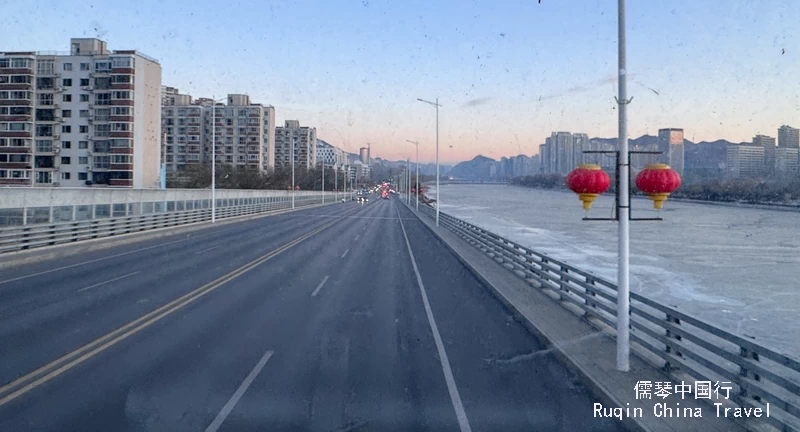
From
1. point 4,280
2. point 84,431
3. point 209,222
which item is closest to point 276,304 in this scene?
point 84,431

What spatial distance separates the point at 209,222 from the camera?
44.6 metres

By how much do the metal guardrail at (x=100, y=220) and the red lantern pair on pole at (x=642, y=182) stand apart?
68.4ft

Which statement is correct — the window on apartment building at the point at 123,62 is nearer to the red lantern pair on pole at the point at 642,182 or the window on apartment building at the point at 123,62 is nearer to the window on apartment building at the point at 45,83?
the window on apartment building at the point at 45,83

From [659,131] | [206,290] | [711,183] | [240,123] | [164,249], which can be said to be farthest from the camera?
[240,123]

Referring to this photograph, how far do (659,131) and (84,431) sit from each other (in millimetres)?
11591

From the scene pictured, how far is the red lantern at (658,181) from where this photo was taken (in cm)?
820

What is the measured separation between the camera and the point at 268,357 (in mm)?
9305

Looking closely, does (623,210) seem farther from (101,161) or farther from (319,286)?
(101,161)

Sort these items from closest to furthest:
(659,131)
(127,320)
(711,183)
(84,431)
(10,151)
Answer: (84,431) → (127,320) → (659,131) → (711,183) → (10,151)

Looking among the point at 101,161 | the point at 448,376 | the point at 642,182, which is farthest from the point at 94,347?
the point at 101,161

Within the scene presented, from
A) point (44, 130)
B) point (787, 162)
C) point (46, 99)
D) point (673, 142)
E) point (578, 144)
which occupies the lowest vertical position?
point (673, 142)

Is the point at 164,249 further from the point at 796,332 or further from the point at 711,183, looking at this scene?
the point at 796,332

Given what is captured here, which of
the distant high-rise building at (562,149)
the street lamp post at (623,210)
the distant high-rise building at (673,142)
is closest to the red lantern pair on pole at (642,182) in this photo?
the street lamp post at (623,210)

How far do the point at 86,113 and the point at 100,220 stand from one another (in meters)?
34.0
